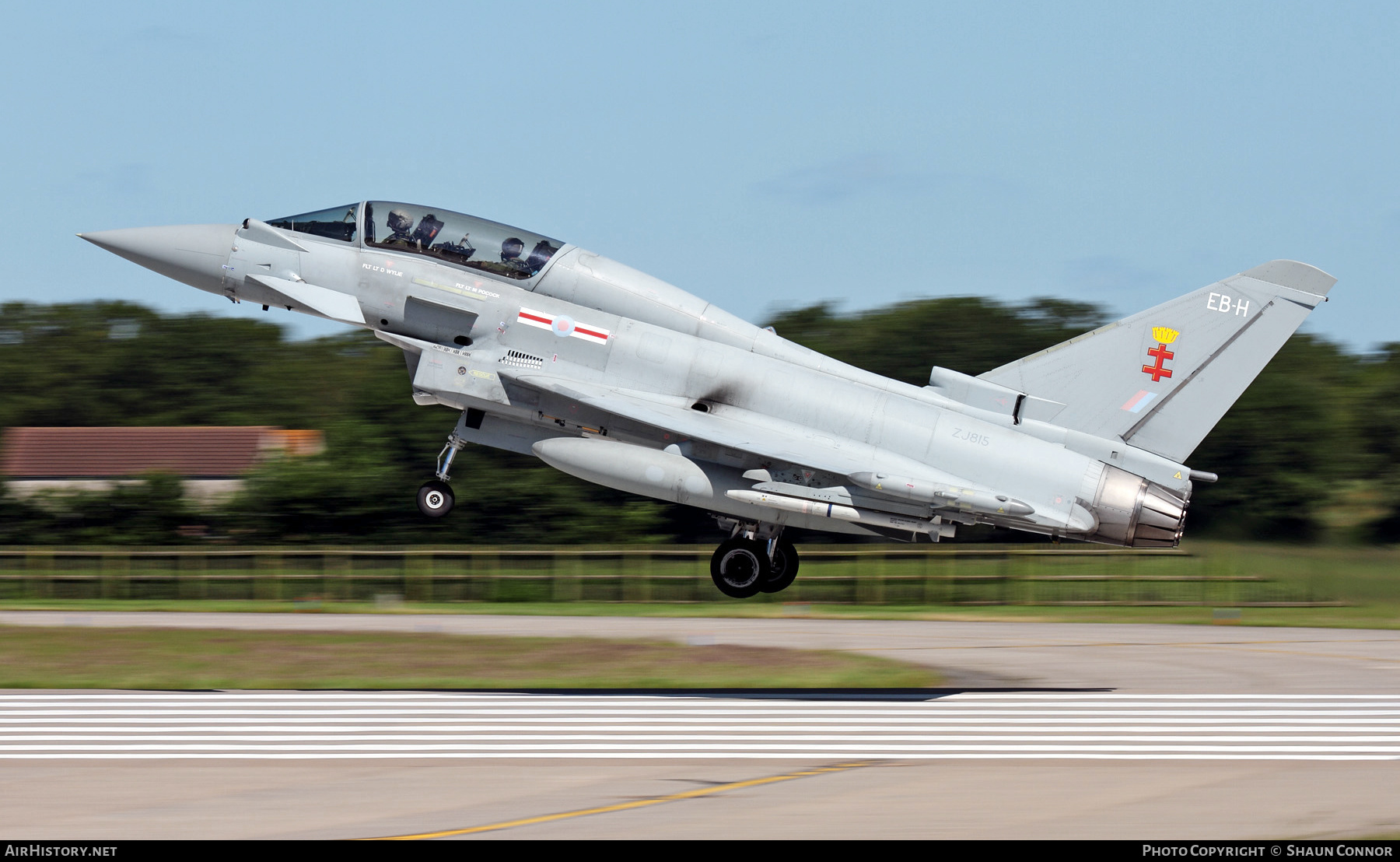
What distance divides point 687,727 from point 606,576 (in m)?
21.7

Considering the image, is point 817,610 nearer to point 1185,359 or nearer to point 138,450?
point 1185,359

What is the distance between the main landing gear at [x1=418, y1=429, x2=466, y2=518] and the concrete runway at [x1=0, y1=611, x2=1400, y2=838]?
105 inches

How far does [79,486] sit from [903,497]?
134ft

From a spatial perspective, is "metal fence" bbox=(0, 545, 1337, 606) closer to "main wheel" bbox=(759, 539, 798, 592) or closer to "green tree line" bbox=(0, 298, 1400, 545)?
"green tree line" bbox=(0, 298, 1400, 545)

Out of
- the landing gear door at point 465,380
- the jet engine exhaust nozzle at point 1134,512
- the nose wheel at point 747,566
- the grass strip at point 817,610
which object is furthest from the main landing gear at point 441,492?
the grass strip at point 817,610

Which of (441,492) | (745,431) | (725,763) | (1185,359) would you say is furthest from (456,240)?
(1185,359)

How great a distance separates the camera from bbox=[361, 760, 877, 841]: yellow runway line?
1145 centimetres

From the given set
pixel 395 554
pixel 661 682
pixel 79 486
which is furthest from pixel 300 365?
pixel 661 682

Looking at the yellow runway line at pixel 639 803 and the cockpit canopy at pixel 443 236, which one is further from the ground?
the cockpit canopy at pixel 443 236

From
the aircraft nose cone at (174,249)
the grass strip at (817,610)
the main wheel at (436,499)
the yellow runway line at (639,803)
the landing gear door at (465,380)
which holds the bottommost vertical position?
the yellow runway line at (639,803)

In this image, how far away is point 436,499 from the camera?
1744cm

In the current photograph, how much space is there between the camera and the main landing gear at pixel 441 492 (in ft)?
56.8

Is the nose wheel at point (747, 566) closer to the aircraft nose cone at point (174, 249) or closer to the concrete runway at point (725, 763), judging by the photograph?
the concrete runway at point (725, 763)

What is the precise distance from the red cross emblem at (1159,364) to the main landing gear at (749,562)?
5.28 meters
